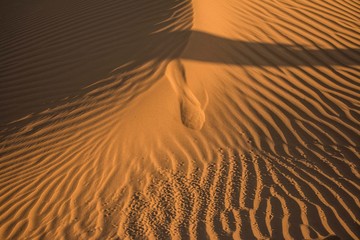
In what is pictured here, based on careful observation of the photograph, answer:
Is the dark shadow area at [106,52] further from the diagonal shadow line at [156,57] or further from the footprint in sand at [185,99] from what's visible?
the footprint in sand at [185,99]

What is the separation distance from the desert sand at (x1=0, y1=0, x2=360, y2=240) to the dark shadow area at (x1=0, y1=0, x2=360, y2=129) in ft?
0.09

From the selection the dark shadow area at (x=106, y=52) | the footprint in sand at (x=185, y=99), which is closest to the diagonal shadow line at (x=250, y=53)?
the dark shadow area at (x=106, y=52)

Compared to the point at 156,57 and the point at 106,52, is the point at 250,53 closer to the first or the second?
the point at 156,57

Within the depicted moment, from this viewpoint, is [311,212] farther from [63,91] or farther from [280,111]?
[63,91]

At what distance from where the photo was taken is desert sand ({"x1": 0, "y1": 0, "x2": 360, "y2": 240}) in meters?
3.68

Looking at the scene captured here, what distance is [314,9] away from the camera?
7.04 meters

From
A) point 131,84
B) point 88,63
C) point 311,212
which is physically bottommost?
point 311,212

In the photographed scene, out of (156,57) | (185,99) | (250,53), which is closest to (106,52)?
(156,57)

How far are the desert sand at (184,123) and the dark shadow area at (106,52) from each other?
1.0 inches

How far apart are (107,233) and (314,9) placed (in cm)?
572

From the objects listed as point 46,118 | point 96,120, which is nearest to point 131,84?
point 96,120

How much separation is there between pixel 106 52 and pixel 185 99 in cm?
177

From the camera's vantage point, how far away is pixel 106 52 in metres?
5.86

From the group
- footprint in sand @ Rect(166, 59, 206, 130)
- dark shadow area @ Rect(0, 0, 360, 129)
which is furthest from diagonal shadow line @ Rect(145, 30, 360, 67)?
footprint in sand @ Rect(166, 59, 206, 130)
